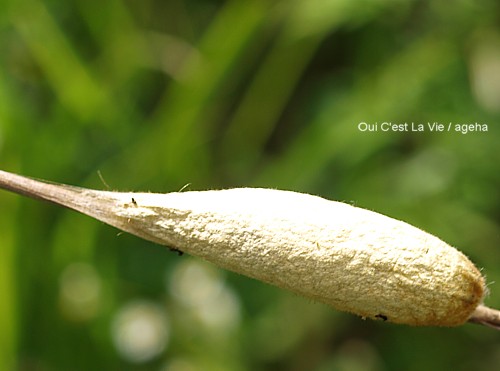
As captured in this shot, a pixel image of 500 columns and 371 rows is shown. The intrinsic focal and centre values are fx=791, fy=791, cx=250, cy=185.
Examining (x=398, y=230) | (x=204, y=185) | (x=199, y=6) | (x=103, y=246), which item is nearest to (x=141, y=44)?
(x=199, y=6)

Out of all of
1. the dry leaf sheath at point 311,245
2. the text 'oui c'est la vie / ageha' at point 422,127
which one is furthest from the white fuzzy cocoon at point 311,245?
the text 'oui c'est la vie / ageha' at point 422,127

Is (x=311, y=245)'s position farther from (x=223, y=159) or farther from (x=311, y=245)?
(x=223, y=159)

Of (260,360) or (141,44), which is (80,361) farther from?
(141,44)

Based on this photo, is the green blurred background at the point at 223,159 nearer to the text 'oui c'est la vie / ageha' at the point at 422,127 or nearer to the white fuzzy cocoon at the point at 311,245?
the text 'oui c'est la vie / ageha' at the point at 422,127

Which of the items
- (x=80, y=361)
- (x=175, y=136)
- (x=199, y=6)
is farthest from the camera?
(x=199, y=6)

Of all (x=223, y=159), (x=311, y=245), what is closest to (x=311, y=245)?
(x=311, y=245)
